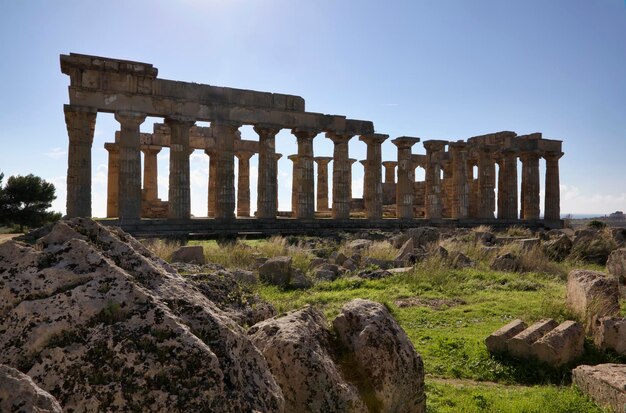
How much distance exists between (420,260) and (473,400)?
8.25 meters

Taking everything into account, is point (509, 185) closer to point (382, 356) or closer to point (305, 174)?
point (305, 174)

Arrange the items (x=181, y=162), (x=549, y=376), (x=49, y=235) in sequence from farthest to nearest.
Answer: (x=181, y=162) < (x=549, y=376) < (x=49, y=235)

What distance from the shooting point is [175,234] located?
70.6 feet

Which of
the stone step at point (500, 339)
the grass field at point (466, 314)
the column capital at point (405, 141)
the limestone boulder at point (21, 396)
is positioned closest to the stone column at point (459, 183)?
the column capital at point (405, 141)

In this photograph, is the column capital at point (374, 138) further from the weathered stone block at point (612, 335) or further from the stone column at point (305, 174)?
the weathered stone block at point (612, 335)

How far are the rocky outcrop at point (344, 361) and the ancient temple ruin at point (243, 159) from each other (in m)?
19.5

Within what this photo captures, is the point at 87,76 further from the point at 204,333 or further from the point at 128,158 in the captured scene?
the point at 204,333

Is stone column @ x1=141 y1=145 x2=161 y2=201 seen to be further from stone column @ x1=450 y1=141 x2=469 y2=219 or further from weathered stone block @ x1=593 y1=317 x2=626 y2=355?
weathered stone block @ x1=593 y1=317 x2=626 y2=355

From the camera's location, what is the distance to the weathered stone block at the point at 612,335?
21.8 ft

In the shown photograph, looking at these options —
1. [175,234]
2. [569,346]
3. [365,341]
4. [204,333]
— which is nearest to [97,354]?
[204,333]

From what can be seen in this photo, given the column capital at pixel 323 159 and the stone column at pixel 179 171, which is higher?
the column capital at pixel 323 159

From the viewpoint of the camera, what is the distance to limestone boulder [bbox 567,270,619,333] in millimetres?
7659

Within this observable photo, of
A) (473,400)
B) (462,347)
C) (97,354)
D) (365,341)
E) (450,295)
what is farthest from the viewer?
(450,295)

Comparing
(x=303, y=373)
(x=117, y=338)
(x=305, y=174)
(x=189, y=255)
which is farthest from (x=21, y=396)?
(x=305, y=174)
